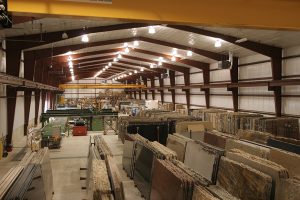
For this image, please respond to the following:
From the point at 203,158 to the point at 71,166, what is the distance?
18.5 feet

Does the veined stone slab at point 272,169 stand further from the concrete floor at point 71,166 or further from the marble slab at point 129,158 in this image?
the marble slab at point 129,158

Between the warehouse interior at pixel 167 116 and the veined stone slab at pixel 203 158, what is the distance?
0.03 meters

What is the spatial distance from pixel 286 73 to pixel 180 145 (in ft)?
27.0

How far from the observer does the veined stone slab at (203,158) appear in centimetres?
714

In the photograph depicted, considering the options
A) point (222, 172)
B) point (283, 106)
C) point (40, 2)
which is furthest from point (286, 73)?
point (40, 2)

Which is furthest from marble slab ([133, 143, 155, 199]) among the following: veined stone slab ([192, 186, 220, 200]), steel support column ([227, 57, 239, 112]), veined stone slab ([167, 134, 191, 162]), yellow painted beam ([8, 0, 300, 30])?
steel support column ([227, 57, 239, 112])

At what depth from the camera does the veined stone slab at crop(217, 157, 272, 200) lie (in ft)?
18.7

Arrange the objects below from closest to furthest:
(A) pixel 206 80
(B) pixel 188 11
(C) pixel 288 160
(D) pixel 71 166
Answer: (B) pixel 188 11
(C) pixel 288 160
(D) pixel 71 166
(A) pixel 206 80

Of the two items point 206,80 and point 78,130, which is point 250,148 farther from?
point 206,80

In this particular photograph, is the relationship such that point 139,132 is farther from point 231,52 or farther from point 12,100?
point 231,52

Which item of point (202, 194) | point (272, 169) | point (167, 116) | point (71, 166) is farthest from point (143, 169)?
point (167, 116)

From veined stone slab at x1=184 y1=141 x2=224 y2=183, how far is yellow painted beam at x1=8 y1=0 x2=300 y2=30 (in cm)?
326

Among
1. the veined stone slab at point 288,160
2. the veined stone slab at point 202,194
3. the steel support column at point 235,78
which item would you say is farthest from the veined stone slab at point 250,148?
the steel support column at point 235,78

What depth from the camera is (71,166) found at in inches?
435
